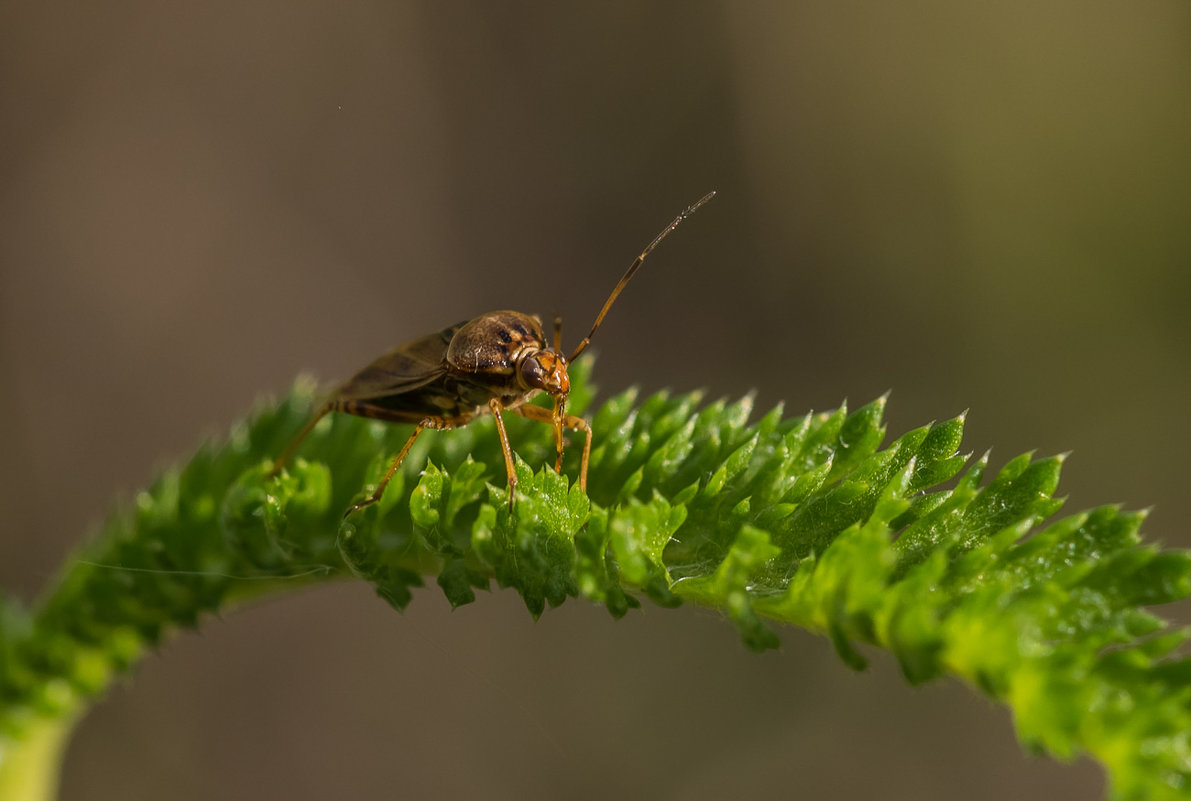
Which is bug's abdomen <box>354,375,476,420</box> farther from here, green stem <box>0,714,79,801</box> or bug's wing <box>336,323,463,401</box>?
green stem <box>0,714,79,801</box>

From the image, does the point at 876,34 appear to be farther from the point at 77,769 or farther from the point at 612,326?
the point at 77,769

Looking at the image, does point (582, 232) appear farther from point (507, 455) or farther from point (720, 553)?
point (720, 553)

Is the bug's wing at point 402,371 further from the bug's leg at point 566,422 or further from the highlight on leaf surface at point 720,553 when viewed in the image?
the bug's leg at point 566,422

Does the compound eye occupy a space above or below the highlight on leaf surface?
above

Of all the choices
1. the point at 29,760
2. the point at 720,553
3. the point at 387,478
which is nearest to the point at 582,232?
the point at 387,478

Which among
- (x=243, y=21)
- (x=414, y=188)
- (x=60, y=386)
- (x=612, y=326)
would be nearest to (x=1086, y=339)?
(x=612, y=326)

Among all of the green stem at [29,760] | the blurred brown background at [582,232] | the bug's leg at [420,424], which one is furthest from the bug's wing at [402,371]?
the blurred brown background at [582,232]

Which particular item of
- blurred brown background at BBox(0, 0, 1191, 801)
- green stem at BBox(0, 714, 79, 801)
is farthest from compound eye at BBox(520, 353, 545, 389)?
blurred brown background at BBox(0, 0, 1191, 801)
